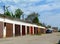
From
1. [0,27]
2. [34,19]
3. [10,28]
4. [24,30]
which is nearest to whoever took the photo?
[0,27]

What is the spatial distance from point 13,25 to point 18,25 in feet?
22.7

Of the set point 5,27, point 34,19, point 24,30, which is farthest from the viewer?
point 34,19

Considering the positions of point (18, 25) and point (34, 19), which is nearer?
point (18, 25)

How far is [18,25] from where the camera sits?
63.8 metres

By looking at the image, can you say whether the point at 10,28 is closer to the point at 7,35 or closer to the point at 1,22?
the point at 7,35

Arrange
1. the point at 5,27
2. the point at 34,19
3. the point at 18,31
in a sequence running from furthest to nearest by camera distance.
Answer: the point at 34,19 < the point at 18,31 < the point at 5,27

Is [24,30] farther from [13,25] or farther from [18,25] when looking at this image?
[13,25]

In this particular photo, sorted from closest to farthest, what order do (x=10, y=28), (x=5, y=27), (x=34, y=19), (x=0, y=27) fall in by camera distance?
1. (x=0, y=27)
2. (x=5, y=27)
3. (x=10, y=28)
4. (x=34, y=19)

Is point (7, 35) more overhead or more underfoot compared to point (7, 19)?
more underfoot

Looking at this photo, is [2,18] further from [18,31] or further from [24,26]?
[24,26]

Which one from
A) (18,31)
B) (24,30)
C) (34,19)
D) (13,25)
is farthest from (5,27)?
(34,19)

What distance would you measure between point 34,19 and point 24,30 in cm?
7652

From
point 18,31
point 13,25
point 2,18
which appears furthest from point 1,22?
point 18,31

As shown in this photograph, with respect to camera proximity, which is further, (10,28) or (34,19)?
(34,19)
